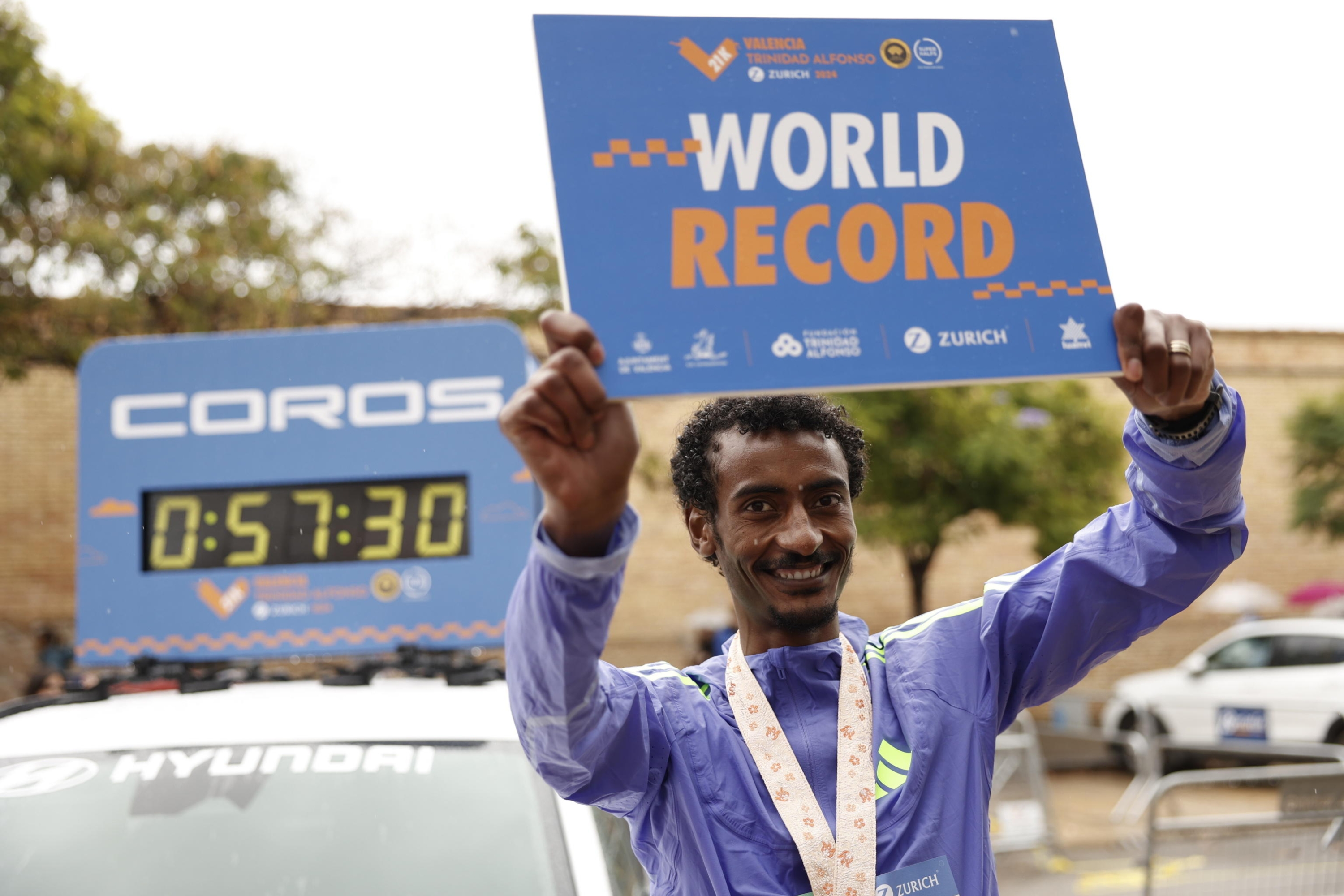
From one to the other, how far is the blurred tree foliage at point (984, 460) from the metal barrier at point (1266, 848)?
21.4ft

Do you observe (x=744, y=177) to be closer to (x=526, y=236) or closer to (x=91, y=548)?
(x=91, y=548)

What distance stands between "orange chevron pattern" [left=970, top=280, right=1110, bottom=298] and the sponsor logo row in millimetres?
51

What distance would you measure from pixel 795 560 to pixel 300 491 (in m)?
2.48

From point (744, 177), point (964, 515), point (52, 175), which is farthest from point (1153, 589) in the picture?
point (964, 515)

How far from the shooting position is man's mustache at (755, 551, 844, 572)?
2.00 meters

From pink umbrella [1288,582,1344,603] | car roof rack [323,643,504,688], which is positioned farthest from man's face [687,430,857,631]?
pink umbrella [1288,582,1344,603]

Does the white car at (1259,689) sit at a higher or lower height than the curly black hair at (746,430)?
lower

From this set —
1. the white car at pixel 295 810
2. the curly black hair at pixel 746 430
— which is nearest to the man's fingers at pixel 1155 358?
the curly black hair at pixel 746 430

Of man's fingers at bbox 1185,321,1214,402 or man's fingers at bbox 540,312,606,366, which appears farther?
man's fingers at bbox 1185,321,1214,402

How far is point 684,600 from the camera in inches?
651

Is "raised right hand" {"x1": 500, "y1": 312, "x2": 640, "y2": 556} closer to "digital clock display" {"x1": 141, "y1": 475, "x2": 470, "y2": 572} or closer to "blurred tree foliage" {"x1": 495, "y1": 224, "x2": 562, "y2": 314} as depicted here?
"digital clock display" {"x1": 141, "y1": 475, "x2": 470, "y2": 572}

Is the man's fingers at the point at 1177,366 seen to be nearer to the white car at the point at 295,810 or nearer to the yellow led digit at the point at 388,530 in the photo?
the white car at the point at 295,810

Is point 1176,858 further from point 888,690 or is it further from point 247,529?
point 888,690

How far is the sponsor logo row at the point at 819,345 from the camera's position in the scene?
5.29 feet
